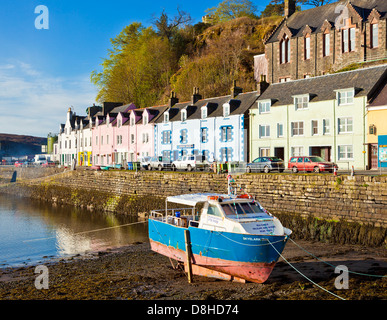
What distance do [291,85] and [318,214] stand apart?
19947 millimetres

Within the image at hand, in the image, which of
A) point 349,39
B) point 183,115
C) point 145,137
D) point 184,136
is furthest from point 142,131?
point 349,39

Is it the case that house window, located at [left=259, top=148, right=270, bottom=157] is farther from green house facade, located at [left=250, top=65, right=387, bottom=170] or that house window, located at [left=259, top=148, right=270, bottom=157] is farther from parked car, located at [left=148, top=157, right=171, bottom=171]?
parked car, located at [left=148, top=157, right=171, bottom=171]

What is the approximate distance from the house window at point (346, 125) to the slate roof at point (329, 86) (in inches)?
82.1

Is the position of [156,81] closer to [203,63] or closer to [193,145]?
[203,63]

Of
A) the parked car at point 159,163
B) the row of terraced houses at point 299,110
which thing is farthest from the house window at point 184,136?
the parked car at point 159,163

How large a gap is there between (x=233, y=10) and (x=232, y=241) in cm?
8405

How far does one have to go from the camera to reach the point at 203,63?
6425cm

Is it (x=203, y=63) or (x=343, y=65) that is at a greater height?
(x=203, y=63)

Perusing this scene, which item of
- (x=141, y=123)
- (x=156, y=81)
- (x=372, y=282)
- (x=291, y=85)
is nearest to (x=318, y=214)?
(x=372, y=282)

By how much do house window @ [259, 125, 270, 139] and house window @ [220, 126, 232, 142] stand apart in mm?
3602

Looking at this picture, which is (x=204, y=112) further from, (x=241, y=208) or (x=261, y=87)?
(x=241, y=208)

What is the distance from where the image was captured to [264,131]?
3934 cm

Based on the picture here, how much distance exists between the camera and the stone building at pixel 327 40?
4166 centimetres

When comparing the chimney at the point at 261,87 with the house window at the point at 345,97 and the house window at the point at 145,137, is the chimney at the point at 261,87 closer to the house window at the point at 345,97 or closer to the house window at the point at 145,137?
the house window at the point at 345,97
